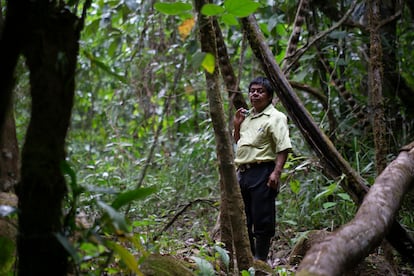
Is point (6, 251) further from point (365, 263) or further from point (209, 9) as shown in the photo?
point (365, 263)

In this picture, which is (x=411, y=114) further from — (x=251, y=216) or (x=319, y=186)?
(x=251, y=216)

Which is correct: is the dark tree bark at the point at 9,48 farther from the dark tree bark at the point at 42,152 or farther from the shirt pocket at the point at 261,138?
the shirt pocket at the point at 261,138

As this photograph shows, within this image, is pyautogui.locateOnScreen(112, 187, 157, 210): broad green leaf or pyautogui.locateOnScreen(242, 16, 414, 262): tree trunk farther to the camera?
pyautogui.locateOnScreen(242, 16, 414, 262): tree trunk

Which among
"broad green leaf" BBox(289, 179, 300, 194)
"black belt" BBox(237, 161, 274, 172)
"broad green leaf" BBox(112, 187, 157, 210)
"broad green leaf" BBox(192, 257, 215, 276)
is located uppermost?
"broad green leaf" BBox(112, 187, 157, 210)

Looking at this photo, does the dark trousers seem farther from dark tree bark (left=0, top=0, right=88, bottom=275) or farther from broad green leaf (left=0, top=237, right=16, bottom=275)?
dark tree bark (left=0, top=0, right=88, bottom=275)

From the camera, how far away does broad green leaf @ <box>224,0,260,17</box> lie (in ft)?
6.76

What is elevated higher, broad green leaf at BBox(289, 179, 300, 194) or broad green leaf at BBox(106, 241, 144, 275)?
broad green leaf at BBox(106, 241, 144, 275)

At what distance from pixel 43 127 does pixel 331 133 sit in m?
4.09

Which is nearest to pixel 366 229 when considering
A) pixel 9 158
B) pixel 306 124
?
pixel 306 124

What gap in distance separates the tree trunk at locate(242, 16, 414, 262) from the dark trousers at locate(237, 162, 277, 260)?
1.51 feet

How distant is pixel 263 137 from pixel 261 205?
0.53 meters

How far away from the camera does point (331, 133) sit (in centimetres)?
532

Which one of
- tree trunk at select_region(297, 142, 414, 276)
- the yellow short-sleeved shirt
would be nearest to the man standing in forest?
the yellow short-sleeved shirt

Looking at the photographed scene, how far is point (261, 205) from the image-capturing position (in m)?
3.98
